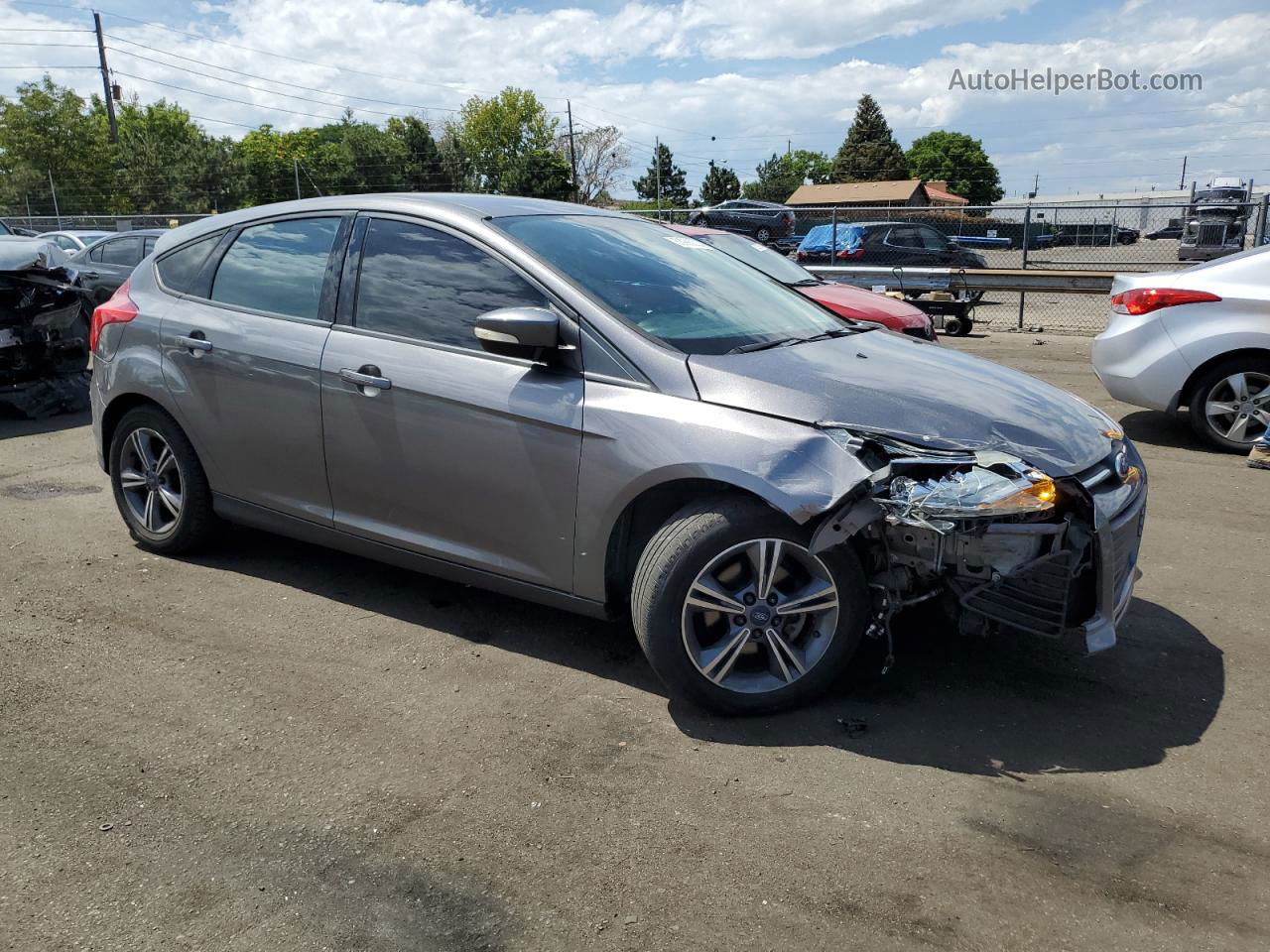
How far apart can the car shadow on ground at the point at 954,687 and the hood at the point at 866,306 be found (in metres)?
4.82

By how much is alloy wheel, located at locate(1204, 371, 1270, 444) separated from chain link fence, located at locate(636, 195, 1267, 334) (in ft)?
30.8

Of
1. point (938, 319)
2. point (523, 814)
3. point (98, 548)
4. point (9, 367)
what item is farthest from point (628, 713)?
point (938, 319)

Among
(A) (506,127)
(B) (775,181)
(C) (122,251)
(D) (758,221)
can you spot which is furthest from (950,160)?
(C) (122,251)

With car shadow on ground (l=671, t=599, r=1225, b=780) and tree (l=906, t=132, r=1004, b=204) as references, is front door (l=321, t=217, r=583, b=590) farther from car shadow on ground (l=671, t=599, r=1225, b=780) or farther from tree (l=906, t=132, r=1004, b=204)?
tree (l=906, t=132, r=1004, b=204)

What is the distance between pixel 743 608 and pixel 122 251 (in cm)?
1339

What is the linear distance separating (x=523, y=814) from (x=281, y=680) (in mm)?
1327

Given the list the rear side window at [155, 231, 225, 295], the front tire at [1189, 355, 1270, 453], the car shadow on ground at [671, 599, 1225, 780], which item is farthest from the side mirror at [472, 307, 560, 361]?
the front tire at [1189, 355, 1270, 453]

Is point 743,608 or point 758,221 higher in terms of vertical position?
point 758,221

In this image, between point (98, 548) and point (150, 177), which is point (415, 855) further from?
point (150, 177)

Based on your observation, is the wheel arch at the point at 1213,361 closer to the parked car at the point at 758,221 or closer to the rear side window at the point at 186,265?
the rear side window at the point at 186,265

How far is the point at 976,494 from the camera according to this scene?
3051 mm

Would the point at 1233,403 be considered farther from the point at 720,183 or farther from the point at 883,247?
the point at 720,183

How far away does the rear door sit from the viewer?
4.17 meters

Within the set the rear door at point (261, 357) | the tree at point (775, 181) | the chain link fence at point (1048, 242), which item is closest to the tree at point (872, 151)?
the tree at point (775, 181)
